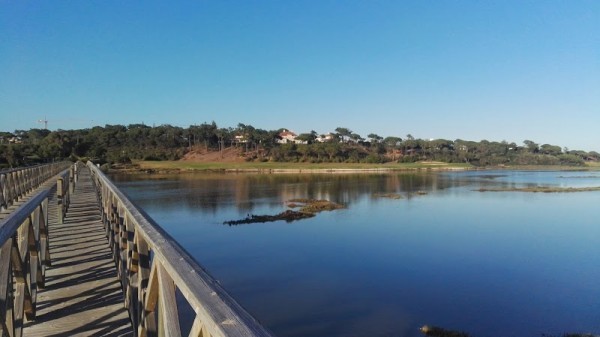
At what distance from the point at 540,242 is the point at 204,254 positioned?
17.7 m

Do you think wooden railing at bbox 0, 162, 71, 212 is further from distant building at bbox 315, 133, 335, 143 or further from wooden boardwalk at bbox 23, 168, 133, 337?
distant building at bbox 315, 133, 335, 143

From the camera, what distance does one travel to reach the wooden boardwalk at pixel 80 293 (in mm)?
4285

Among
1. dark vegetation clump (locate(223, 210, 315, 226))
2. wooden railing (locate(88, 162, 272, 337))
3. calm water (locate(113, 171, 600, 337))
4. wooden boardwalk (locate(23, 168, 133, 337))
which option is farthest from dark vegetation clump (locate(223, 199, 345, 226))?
wooden railing (locate(88, 162, 272, 337))

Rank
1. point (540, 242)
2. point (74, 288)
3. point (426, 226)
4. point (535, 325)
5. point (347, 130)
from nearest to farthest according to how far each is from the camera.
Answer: point (74, 288) < point (535, 325) < point (540, 242) < point (426, 226) < point (347, 130)

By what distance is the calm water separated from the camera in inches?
507

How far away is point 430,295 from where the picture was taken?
1496 centimetres

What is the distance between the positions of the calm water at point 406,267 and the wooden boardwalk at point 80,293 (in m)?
1.66

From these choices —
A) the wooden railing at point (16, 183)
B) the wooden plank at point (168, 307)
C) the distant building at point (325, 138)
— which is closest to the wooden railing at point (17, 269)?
the wooden plank at point (168, 307)

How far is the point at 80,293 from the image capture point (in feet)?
17.4

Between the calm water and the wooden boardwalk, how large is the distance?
166 centimetres

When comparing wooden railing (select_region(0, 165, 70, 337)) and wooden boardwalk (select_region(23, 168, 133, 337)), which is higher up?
wooden railing (select_region(0, 165, 70, 337))

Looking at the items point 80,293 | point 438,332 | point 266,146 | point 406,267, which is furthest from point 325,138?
point 80,293

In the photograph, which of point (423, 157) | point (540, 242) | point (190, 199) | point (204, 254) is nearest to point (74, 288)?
point (204, 254)

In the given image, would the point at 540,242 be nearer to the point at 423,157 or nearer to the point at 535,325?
the point at 535,325
